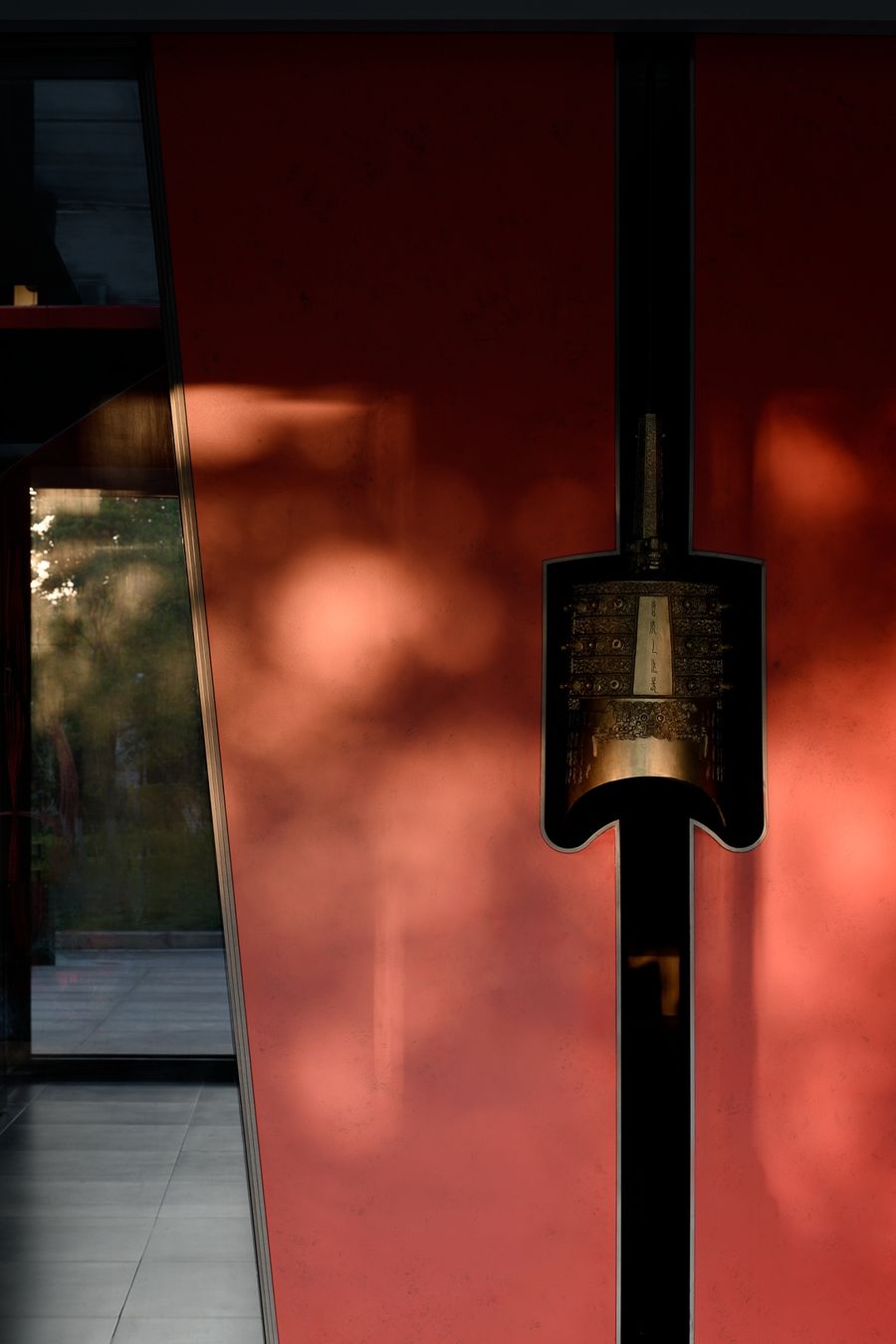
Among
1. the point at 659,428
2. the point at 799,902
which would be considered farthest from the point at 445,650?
the point at 799,902

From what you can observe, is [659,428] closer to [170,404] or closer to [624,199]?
[624,199]

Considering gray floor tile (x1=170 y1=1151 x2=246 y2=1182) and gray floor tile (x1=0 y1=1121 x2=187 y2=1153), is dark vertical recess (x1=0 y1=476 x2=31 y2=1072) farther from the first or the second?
gray floor tile (x1=170 y1=1151 x2=246 y2=1182)

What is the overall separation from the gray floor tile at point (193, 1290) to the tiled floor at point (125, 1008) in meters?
0.44

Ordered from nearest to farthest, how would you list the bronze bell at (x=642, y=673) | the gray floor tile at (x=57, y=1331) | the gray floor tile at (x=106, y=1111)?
the bronze bell at (x=642, y=673), the gray floor tile at (x=57, y=1331), the gray floor tile at (x=106, y=1111)

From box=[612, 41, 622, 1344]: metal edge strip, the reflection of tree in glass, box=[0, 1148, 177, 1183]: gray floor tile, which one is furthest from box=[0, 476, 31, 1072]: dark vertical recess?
box=[612, 41, 622, 1344]: metal edge strip

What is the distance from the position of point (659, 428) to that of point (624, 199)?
428 mm

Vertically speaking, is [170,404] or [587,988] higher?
[170,404]

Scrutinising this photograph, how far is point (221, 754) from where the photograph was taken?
6.44 feet

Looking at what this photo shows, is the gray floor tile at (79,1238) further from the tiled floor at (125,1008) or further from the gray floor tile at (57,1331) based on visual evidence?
the tiled floor at (125,1008)

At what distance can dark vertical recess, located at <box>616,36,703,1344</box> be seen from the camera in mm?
1958

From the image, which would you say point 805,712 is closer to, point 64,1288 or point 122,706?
point 122,706

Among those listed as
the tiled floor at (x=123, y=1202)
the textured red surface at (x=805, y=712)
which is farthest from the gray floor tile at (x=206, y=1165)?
the textured red surface at (x=805, y=712)

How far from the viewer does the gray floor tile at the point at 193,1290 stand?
2102 mm

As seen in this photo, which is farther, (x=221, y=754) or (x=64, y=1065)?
(x=64, y=1065)
